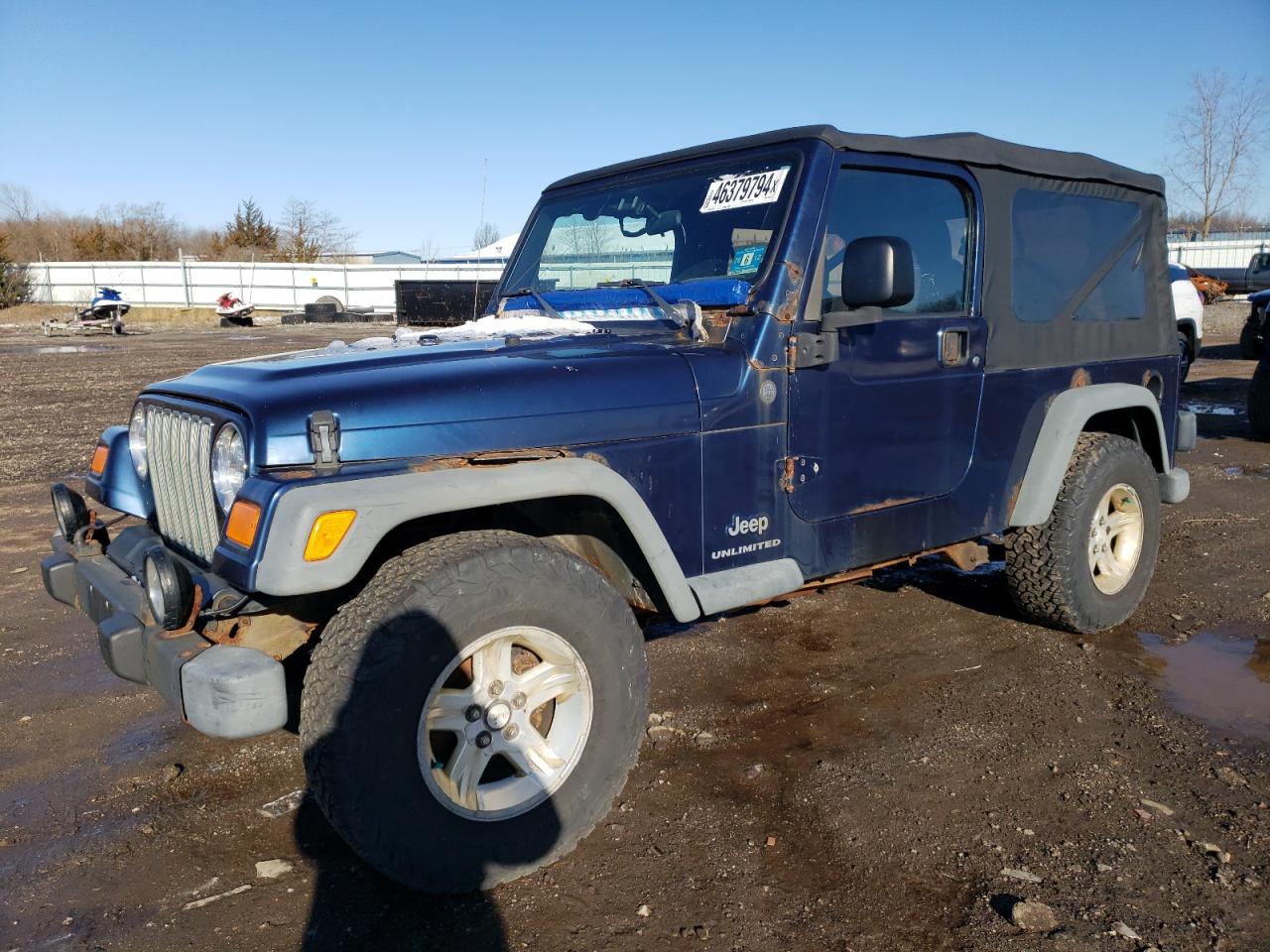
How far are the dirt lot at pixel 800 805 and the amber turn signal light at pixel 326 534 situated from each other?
993 millimetres

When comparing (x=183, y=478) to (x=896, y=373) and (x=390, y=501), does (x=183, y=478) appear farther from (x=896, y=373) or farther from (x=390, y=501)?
(x=896, y=373)

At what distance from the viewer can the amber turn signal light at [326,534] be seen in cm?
236

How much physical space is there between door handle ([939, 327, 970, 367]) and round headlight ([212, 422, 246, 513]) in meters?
2.51

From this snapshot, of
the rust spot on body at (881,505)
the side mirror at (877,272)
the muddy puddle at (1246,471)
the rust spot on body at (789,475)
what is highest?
the side mirror at (877,272)

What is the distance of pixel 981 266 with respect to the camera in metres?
3.93

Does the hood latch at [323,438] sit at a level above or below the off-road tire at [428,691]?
above

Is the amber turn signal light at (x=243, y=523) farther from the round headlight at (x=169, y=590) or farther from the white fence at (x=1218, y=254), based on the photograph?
the white fence at (x=1218, y=254)

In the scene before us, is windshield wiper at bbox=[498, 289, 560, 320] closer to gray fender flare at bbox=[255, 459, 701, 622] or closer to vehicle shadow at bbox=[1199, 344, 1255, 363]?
gray fender flare at bbox=[255, 459, 701, 622]

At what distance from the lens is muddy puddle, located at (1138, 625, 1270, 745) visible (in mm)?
3709

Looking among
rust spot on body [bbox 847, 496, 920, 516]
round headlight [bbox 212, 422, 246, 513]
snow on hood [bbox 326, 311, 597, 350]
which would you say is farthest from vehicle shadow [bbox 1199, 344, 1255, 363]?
round headlight [bbox 212, 422, 246, 513]

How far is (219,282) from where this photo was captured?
37.6 metres

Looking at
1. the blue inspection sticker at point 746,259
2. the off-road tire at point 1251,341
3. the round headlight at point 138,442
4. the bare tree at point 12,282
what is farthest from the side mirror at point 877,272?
the bare tree at point 12,282

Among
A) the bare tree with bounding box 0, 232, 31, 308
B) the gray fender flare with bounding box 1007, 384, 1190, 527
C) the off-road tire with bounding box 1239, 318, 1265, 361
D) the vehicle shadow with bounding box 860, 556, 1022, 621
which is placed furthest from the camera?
the bare tree with bounding box 0, 232, 31, 308

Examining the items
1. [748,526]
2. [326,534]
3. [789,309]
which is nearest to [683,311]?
[789,309]
